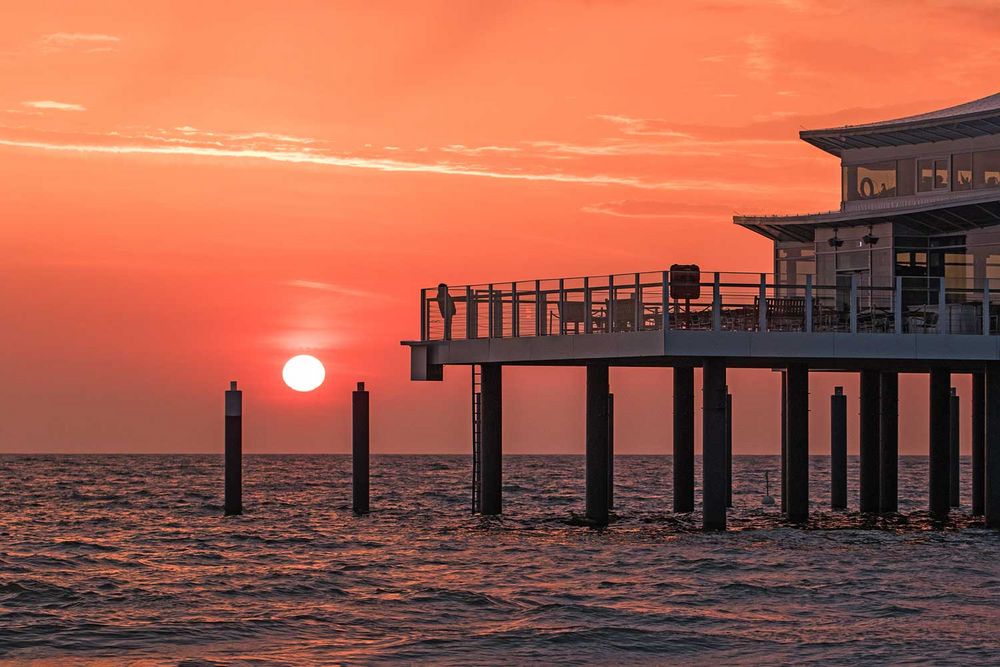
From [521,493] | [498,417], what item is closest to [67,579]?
[498,417]

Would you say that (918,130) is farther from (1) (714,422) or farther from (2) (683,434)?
(1) (714,422)

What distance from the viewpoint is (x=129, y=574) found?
37531mm

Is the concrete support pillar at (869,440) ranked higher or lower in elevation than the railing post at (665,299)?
lower

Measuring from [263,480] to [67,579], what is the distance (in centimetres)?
6219

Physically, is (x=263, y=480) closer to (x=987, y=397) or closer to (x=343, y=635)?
(x=987, y=397)

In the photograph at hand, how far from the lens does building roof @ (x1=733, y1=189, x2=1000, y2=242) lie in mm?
46156

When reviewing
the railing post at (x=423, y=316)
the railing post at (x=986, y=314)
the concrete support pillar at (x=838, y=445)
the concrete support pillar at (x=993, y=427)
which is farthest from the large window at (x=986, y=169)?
the railing post at (x=423, y=316)

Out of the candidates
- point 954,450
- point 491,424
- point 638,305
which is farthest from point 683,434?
point 954,450

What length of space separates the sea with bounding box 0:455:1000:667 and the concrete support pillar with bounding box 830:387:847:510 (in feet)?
7.90

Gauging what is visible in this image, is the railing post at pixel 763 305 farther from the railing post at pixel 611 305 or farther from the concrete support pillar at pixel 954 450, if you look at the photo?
the concrete support pillar at pixel 954 450

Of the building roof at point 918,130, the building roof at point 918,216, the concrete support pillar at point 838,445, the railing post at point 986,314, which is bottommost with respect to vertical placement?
the concrete support pillar at point 838,445

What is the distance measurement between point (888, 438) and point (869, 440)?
163 centimetres

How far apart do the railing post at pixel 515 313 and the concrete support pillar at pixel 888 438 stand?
14.3 metres

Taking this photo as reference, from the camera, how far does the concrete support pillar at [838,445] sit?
5719 centimetres
